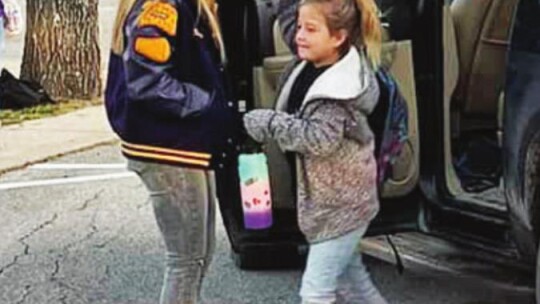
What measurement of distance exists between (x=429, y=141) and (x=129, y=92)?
145 centimetres

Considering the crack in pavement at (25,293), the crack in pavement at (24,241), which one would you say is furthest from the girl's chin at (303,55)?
the crack in pavement at (24,241)

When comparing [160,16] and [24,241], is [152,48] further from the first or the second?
[24,241]

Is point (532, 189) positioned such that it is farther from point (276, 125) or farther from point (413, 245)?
point (413, 245)

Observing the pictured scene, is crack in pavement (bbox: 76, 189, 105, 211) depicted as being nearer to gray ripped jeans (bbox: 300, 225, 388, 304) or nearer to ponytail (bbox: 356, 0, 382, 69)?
gray ripped jeans (bbox: 300, 225, 388, 304)

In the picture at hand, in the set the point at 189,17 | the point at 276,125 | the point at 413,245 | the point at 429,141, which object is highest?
the point at 189,17

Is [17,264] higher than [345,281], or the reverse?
[345,281]

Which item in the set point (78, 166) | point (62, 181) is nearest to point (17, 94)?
point (78, 166)

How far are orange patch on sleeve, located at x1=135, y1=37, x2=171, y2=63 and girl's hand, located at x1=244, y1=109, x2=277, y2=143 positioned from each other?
15.2 inches

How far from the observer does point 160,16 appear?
12.2 feet

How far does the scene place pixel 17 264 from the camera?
5.85m

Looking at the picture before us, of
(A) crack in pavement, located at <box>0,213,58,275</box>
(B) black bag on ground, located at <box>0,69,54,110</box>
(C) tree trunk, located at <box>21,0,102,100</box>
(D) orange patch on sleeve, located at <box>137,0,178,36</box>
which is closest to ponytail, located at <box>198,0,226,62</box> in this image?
(D) orange patch on sleeve, located at <box>137,0,178,36</box>

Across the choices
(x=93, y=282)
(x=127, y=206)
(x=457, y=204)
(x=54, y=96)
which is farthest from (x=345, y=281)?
(x=54, y=96)

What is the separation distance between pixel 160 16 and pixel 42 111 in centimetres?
762

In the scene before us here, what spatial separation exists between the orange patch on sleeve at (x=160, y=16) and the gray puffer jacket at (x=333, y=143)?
43 centimetres
